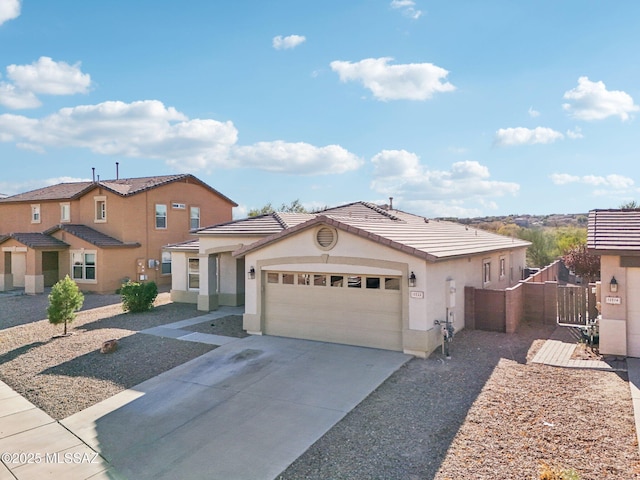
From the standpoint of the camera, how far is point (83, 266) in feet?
85.1

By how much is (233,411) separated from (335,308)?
4868 millimetres

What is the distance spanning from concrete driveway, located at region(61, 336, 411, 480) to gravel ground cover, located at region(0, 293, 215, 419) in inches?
25.1

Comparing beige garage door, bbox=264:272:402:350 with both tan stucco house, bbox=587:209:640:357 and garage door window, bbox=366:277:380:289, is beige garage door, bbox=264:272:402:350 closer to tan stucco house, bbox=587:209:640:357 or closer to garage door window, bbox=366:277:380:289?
garage door window, bbox=366:277:380:289

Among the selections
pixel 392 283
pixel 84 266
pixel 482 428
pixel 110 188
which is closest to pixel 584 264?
pixel 392 283

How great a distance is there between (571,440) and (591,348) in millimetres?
6176

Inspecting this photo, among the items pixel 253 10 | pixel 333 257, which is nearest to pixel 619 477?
pixel 333 257

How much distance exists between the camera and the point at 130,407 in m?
8.96

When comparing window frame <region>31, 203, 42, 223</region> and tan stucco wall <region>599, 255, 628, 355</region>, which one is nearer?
tan stucco wall <region>599, 255, 628, 355</region>

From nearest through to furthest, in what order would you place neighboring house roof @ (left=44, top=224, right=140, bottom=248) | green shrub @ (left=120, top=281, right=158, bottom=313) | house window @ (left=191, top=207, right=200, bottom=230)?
1. green shrub @ (left=120, top=281, right=158, bottom=313)
2. neighboring house roof @ (left=44, top=224, right=140, bottom=248)
3. house window @ (left=191, top=207, right=200, bottom=230)

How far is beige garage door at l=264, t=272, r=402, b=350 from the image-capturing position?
11891 millimetres

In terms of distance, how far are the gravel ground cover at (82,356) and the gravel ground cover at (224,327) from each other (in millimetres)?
1380

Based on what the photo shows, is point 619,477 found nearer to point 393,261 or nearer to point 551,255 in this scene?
point 393,261

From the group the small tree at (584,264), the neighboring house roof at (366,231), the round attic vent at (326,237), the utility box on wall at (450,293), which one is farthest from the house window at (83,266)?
the small tree at (584,264)

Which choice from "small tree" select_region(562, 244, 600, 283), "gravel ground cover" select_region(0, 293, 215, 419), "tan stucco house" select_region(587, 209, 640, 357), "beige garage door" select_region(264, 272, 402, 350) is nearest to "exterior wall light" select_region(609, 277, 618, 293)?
"tan stucco house" select_region(587, 209, 640, 357)
